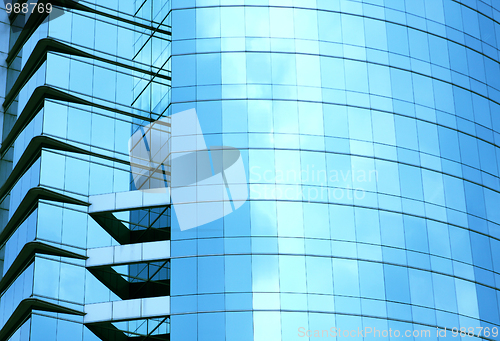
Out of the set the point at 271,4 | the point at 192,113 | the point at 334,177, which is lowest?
the point at 334,177

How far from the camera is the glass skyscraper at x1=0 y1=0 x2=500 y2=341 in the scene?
4138 cm

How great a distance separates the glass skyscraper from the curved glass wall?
113 mm

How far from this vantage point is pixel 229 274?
41.3m

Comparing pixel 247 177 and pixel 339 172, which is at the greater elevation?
pixel 339 172

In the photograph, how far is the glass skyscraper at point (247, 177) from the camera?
41.4 meters

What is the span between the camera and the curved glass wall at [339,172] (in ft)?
136

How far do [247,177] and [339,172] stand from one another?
5.79 meters

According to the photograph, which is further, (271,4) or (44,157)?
(271,4)

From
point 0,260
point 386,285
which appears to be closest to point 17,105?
point 0,260

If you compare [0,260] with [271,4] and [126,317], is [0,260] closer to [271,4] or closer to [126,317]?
[126,317]

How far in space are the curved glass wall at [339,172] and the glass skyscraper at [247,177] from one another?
11 centimetres

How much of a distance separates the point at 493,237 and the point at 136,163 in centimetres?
2392

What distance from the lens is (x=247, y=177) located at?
43.4 meters

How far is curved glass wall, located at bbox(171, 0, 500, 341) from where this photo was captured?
136 ft
